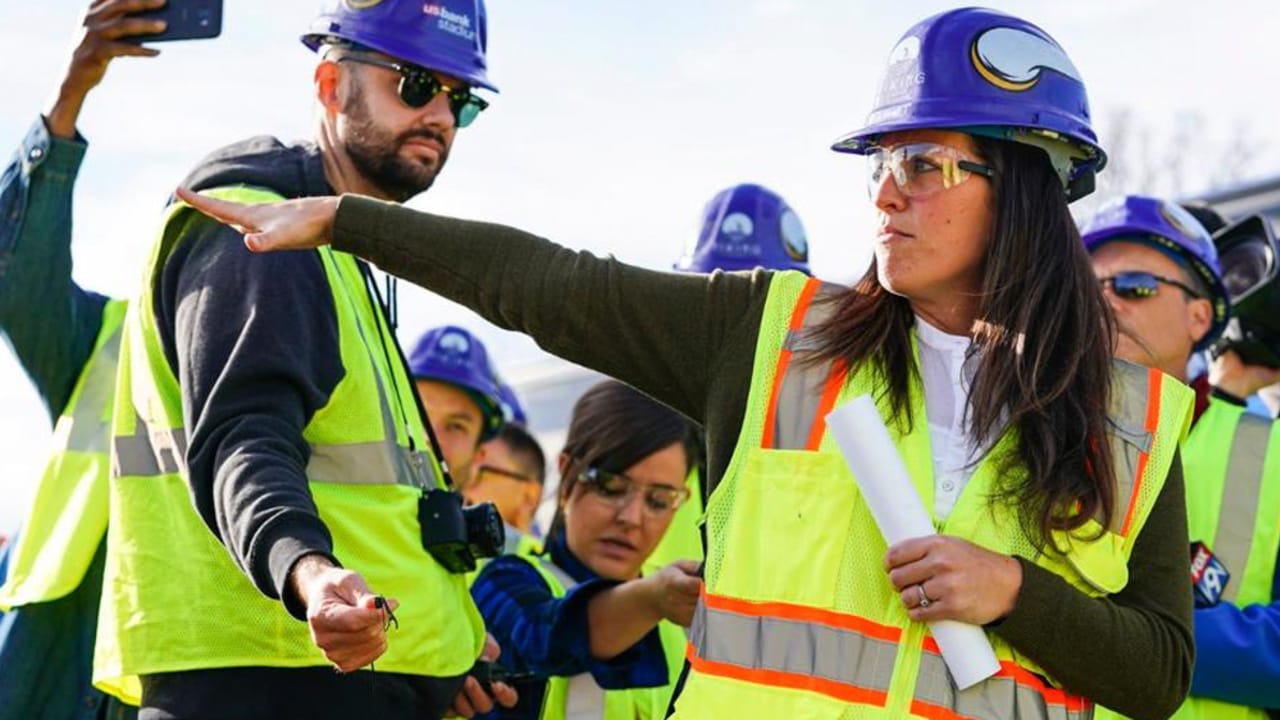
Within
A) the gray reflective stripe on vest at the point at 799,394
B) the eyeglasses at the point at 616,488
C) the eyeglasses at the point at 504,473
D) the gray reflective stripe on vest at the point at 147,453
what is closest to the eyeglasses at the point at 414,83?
the gray reflective stripe on vest at the point at 147,453

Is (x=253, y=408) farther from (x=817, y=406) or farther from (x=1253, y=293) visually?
(x=1253, y=293)

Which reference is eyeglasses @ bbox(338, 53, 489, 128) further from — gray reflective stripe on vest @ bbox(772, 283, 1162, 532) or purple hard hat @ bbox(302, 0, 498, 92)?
gray reflective stripe on vest @ bbox(772, 283, 1162, 532)

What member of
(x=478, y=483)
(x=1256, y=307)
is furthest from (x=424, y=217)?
(x=478, y=483)

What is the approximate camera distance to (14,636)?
15.1 feet

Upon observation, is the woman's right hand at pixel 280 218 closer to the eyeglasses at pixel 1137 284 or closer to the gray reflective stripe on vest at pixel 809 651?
the gray reflective stripe on vest at pixel 809 651

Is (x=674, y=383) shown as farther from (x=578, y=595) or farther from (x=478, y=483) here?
(x=478, y=483)

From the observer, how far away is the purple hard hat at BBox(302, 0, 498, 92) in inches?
178

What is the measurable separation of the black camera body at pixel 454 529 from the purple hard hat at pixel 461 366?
332 centimetres

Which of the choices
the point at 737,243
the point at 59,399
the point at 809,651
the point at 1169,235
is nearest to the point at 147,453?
the point at 59,399

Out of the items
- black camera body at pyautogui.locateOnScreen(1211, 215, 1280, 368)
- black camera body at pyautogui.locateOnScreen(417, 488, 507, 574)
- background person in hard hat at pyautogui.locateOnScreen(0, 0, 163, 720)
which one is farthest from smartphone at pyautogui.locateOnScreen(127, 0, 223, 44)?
black camera body at pyautogui.locateOnScreen(1211, 215, 1280, 368)

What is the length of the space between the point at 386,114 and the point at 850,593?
1.91m

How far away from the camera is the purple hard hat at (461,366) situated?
24.9ft

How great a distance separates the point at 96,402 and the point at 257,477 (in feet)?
4.34

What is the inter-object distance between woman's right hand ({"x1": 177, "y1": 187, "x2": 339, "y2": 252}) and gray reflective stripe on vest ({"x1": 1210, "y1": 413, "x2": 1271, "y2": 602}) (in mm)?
2906
